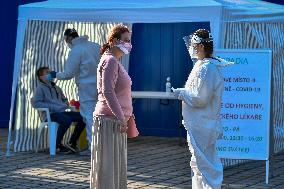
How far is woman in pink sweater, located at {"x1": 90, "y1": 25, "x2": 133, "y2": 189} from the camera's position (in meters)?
7.02

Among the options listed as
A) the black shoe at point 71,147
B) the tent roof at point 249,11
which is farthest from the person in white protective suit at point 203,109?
the black shoe at point 71,147

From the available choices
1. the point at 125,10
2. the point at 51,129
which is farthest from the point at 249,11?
the point at 51,129

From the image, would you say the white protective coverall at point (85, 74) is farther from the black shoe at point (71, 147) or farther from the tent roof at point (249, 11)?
the tent roof at point (249, 11)

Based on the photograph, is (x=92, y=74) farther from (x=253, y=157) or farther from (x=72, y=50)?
(x=253, y=157)

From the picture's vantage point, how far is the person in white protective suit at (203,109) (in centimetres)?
699

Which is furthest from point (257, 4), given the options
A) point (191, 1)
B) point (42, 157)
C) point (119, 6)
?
point (42, 157)

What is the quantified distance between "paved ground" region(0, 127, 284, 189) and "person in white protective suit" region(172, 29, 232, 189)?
5.68 feet

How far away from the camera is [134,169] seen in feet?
32.9

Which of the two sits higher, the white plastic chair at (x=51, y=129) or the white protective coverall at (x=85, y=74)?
the white protective coverall at (x=85, y=74)

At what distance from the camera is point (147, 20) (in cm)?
1007

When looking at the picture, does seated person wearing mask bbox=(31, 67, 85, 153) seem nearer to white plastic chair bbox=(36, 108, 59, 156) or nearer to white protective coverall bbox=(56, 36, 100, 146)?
white plastic chair bbox=(36, 108, 59, 156)

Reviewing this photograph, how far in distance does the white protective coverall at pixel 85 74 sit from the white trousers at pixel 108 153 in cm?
386

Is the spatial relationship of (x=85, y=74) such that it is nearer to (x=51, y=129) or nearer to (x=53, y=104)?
(x=53, y=104)

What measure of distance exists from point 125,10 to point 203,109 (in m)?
3.53
